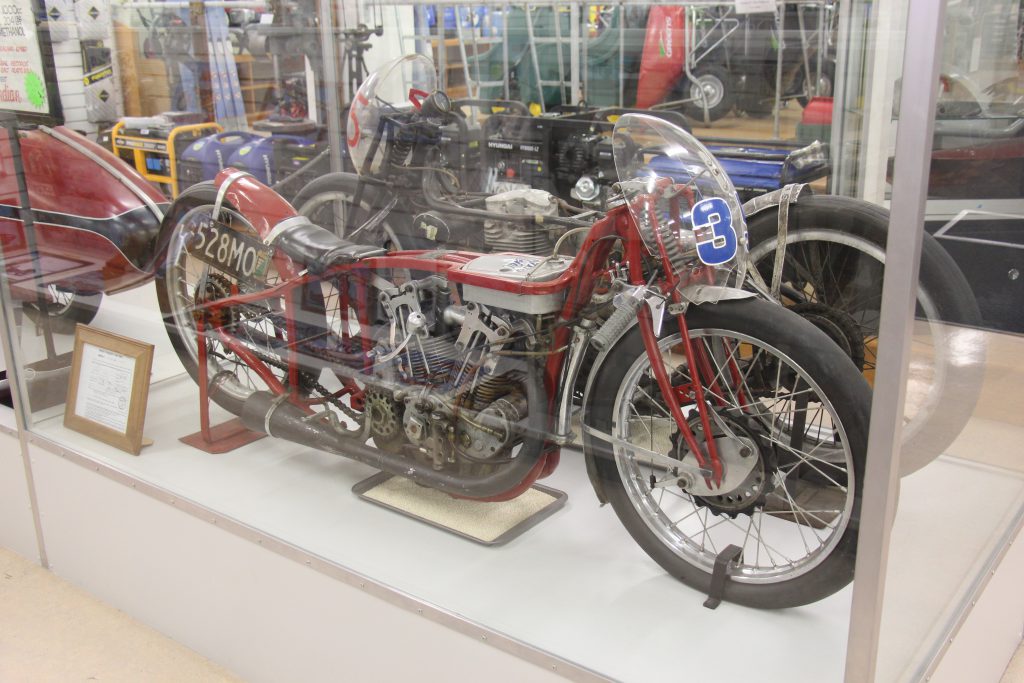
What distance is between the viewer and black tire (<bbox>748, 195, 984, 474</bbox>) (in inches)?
59.1

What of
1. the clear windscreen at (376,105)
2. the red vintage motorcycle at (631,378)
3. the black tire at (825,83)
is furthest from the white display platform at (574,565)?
the black tire at (825,83)

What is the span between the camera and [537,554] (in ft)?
6.96

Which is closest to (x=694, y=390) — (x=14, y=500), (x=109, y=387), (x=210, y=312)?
(x=210, y=312)

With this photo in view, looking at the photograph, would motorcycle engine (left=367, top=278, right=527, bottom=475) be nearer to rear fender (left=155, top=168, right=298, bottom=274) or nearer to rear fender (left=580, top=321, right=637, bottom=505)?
rear fender (left=580, top=321, right=637, bottom=505)

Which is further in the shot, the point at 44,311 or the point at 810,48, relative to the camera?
the point at 810,48

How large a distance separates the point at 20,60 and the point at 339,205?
107 cm

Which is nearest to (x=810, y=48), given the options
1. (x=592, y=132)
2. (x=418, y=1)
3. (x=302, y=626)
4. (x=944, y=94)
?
(x=592, y=132)

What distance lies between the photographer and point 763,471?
6.03 feet

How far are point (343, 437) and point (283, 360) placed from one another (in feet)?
1.04

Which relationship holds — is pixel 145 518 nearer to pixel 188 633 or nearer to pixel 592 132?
pixel 188 633

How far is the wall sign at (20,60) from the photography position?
2.59m

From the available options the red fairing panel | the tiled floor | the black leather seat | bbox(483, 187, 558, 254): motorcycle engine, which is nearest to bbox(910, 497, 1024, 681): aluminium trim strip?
bbox(483, 187, 558, 254): motorcycle engine

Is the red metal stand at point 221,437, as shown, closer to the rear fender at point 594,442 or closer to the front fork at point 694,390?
the rear fender at point 594,442

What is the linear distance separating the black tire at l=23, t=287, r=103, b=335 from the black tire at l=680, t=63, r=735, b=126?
8.27 ft
